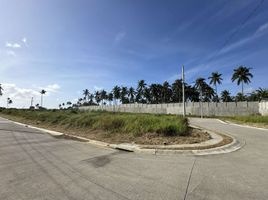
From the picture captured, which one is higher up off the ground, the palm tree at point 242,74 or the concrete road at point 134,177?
the palm tree at point 242,74

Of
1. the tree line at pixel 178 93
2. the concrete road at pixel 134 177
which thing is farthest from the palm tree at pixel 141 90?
the concrete road at pixel 134 177

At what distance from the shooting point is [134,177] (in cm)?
561

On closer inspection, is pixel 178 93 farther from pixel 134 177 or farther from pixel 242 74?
pixel 134 177

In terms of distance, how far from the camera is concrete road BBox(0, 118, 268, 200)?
4441mm

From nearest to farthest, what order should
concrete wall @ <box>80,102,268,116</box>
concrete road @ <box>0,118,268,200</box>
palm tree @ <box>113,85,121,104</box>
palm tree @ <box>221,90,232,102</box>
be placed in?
concrete road @ <box>0,118,268,200</box>
concrete wall @ <box>80,102,268,116</box>
palm tree @ <box>221,90,232,102</box>
palm tree @ <box>113,85,121,104</box>

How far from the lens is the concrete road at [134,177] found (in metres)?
4.44

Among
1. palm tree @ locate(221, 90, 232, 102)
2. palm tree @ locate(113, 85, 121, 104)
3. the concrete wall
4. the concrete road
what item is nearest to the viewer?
the concrete road

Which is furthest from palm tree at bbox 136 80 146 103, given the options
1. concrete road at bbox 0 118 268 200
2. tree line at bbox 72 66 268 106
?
concrete road at bbox 0 118 268 200

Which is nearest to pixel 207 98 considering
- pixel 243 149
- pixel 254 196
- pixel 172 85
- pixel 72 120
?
pixel 172 85

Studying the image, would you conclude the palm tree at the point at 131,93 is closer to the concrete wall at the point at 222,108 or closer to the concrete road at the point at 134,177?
the concrete wall at the point at 222,108

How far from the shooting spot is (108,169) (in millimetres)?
6441

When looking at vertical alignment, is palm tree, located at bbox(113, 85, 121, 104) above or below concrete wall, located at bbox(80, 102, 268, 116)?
above

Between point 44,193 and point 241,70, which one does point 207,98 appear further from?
point 44,193

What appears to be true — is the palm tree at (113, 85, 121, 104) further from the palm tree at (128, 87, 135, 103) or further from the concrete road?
the concrete road
